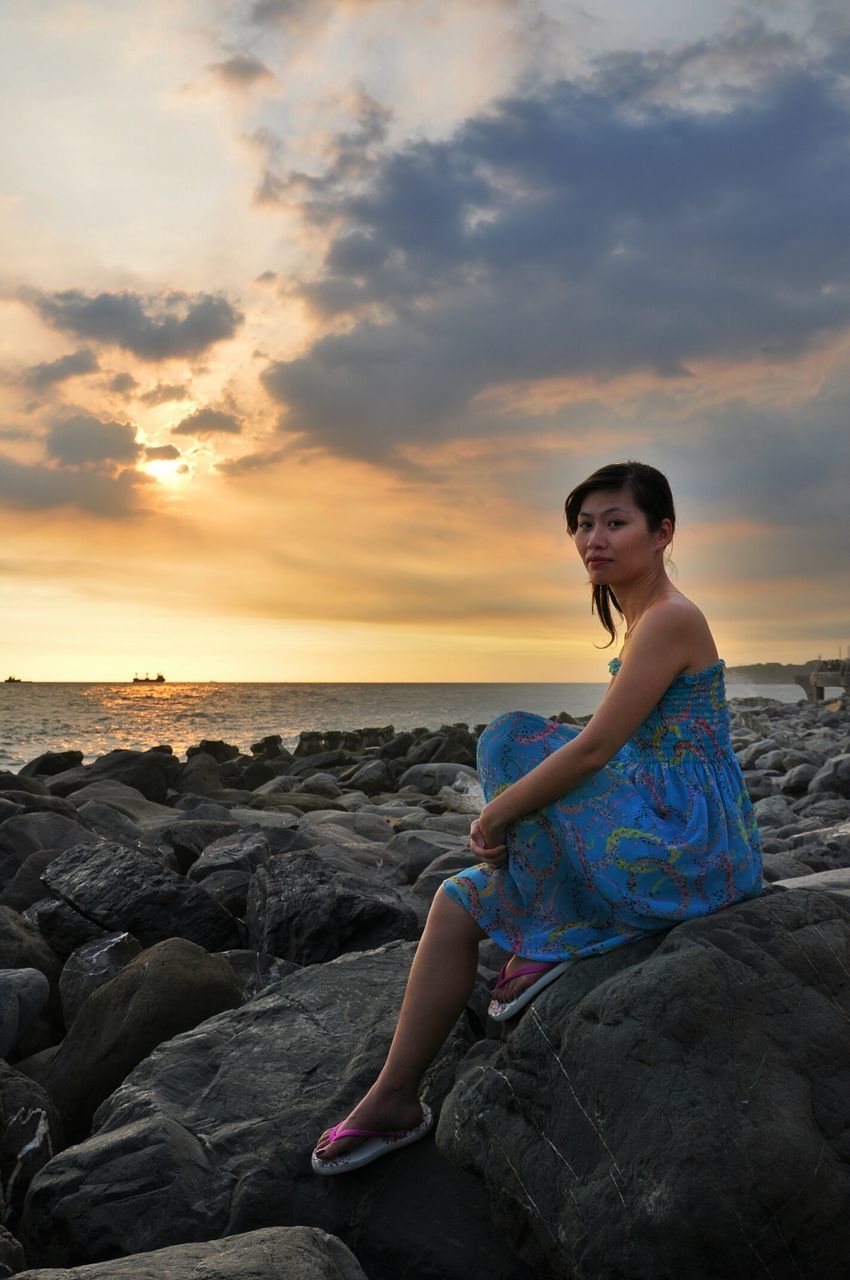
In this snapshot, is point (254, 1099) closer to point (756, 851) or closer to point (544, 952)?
point (544, 952)

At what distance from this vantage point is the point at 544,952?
10.3 feet

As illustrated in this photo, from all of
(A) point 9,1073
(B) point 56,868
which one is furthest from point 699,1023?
(B) point 56,868

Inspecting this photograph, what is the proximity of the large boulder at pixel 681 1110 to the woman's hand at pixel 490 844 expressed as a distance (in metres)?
0.39

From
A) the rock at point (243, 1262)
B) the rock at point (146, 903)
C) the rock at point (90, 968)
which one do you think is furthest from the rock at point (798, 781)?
the rock at point (243, 1262)

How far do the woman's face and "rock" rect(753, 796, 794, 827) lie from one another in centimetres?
766

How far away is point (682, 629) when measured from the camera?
319 centimetres

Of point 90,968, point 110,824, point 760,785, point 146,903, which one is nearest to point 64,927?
point 146,903

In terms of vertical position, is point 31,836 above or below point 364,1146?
above

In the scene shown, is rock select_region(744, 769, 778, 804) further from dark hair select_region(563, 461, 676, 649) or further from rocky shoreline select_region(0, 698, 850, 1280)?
dark hair select_region(563, 461, 676, 649)

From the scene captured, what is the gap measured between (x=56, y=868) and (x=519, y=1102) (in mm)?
3984

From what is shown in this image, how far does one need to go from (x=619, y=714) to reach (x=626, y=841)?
380mm

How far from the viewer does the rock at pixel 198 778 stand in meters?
15.4

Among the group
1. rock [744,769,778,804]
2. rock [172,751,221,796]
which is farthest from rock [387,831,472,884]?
rock [172,751,221,796]

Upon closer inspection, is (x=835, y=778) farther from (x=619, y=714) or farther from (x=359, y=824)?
(x=619, y=714)
